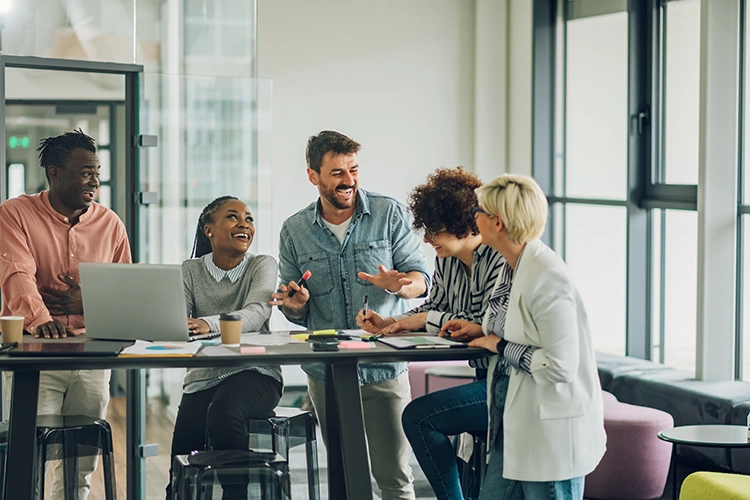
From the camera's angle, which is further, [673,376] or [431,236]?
[673,376]

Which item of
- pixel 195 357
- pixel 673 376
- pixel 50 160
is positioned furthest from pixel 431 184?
pixel 673 376

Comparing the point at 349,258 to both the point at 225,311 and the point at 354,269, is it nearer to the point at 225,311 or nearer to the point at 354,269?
the point at 354,269

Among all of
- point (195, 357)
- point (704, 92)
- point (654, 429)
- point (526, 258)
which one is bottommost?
point (654, 429)

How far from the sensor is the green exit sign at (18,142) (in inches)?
245

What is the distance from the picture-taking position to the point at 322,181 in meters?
3.70

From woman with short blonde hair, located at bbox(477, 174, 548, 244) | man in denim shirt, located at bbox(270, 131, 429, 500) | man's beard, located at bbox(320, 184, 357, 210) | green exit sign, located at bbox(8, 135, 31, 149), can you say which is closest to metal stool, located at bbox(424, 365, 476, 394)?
man in denim shirt, located at bbox(270, 131, 429, 500)

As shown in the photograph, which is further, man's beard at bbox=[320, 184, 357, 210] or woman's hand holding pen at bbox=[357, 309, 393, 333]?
man's beard at bbox=[320, 184, 357, 210]

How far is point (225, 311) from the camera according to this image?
3.65m

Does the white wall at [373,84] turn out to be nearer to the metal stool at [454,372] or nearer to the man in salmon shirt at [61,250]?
the metal stool at [454,372]

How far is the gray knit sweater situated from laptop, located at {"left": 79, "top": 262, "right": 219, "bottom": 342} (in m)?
0.34

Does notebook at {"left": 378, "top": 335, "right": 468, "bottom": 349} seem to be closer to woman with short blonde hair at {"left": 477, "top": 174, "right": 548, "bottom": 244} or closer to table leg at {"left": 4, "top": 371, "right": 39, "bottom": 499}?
woman with short blonde hair at {"left": 477, "top": 174, "right": 548, "bottom": 244}

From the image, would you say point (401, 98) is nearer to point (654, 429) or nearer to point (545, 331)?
point (654, 429)

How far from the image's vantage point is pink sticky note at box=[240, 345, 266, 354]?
301 cm

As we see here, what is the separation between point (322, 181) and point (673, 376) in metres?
2.50
